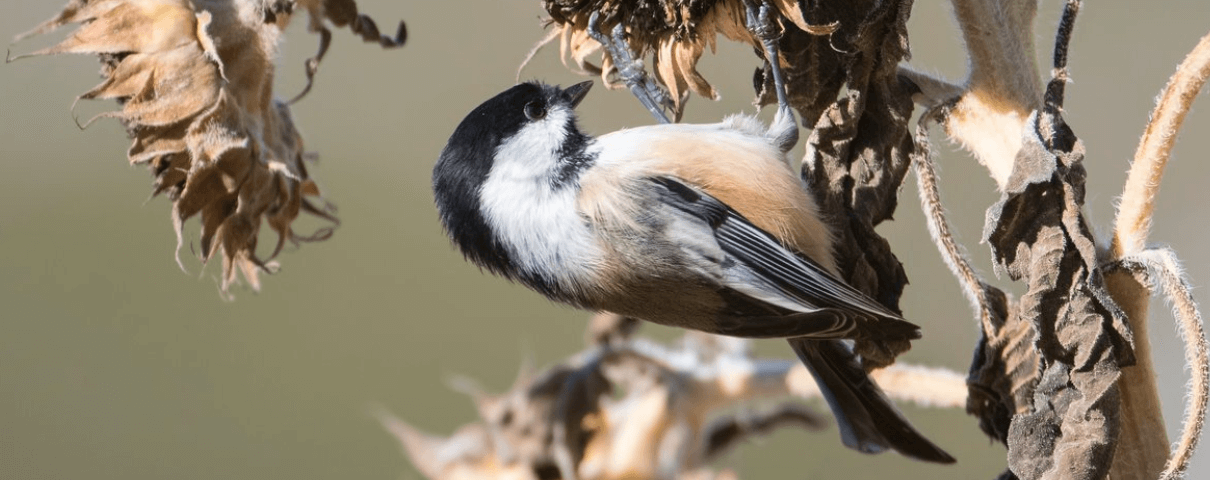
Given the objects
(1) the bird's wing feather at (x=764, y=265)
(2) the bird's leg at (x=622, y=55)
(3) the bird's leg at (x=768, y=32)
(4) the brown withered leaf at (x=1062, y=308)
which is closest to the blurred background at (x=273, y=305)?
(1) the bird's wing feather at (x=764, y=265)

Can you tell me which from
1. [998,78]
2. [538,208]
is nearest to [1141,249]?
[998,78]

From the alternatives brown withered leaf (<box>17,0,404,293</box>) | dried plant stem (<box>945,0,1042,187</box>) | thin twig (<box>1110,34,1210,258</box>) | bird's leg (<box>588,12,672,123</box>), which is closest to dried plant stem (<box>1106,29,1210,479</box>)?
thin twig (<box>1110,34,1210,258</box>)

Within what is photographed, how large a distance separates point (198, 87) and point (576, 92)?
60cm

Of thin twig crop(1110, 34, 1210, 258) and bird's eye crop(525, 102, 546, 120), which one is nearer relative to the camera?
thin twig crop(1110, 34, 1210, 258)

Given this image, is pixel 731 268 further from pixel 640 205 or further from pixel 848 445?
pixel 848 445

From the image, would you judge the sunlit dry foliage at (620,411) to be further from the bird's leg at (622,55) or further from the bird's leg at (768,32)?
the bird's leg at (768,32)

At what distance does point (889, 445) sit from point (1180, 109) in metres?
0.73

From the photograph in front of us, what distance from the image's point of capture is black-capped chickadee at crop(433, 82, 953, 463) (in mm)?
1795

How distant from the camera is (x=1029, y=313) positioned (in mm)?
1310

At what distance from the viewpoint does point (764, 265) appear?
5.98ft

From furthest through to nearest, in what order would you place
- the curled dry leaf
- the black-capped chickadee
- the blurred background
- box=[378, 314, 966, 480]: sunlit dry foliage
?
the blurred background, box=[378, 314, 966, 480]: sunlit dry foliage, the black-capped chickadee, the curled dry leaf

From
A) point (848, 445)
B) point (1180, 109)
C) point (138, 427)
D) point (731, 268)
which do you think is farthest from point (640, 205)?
point (138, 427)

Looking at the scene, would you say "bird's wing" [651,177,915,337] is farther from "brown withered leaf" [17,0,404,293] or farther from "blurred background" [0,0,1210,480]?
"blurred background" [0,0,1210,480]

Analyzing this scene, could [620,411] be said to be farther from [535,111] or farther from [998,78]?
[998,78]
